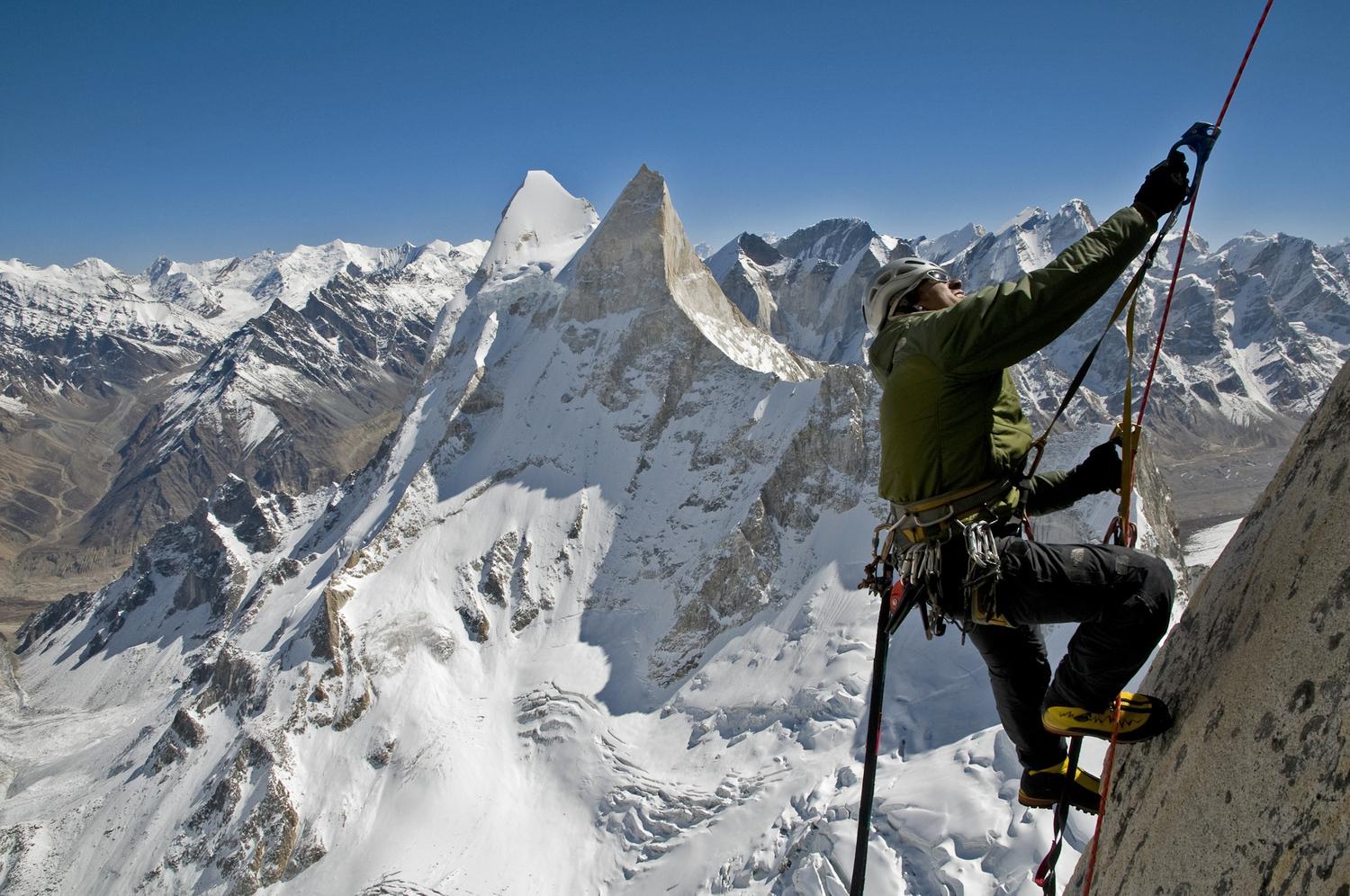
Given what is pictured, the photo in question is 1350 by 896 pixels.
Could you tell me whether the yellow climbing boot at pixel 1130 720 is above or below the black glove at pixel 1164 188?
below

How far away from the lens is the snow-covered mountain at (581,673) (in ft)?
133

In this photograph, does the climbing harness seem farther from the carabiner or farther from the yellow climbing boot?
the carabiner

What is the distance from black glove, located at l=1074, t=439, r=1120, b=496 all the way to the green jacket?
0.28 metres

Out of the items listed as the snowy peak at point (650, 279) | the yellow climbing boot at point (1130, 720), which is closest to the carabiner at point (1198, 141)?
the yellow climbing boot at point (1130, 720)

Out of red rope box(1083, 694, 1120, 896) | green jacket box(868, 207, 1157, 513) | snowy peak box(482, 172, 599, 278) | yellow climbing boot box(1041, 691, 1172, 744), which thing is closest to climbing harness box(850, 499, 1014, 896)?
green jacket box(868, 207, 1157, 513)

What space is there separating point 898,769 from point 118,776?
3443 inches

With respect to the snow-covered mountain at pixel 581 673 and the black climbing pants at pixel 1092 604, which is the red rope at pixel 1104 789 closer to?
the black climbing pants at pixel 1092 604

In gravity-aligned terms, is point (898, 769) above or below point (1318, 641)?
below

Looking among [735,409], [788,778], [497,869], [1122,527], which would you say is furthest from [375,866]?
[1122,527]

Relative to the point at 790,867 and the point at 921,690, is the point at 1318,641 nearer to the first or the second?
the point at 790,867

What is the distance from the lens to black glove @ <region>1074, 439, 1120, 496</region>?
640 centimetres

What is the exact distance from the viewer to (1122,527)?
20.6 feet

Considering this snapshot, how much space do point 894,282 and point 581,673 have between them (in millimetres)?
58724

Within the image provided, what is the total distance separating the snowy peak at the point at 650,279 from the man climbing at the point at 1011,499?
7440 centimetres
